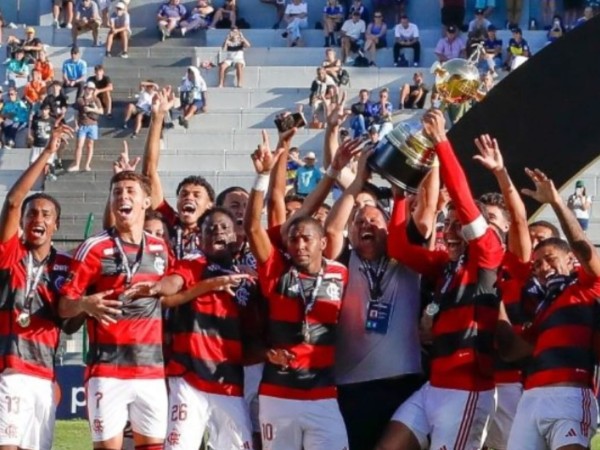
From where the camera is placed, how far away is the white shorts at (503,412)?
31.2 feet

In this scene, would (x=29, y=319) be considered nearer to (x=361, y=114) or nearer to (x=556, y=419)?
(x=556, y=419)

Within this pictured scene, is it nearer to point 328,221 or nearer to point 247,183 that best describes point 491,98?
point 328,221

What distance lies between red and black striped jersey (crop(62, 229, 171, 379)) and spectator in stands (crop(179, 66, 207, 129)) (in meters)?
18.0

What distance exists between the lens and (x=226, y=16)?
3031 centimetres

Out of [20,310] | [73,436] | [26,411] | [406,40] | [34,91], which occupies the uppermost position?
[406,40]

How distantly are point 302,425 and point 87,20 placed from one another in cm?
2143

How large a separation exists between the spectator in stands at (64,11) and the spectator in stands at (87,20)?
0.33 metres

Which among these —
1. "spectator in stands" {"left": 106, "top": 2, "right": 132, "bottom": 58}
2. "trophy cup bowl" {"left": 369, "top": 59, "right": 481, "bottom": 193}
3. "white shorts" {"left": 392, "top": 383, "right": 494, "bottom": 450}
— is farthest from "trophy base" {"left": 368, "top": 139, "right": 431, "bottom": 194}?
"spectator in stands" {"left": 106, "top": 2, "right": 132, "bottom": 58}

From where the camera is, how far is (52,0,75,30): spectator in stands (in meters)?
30.2

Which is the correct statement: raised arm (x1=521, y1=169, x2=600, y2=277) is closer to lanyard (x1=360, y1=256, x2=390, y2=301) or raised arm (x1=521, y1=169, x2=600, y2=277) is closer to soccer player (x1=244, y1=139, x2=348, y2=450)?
lanyard (x1=360, y1=256, x2=390, y2=301)

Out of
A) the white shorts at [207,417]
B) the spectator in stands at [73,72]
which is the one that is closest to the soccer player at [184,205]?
the white shorts at [207,417]

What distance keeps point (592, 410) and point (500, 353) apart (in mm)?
714

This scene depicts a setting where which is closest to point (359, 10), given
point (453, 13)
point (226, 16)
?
point (453, 13)

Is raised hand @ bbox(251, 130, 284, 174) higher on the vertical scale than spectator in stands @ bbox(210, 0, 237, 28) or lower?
lower
